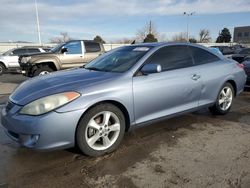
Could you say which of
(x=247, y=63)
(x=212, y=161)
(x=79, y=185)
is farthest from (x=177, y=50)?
(x=247, y=63)

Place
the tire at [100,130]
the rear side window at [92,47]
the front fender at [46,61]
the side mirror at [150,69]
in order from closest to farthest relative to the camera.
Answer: the tire at [100,130]
the side mirror at [150,69]
the front fender at [46,61]
the rear side window at [92,47]

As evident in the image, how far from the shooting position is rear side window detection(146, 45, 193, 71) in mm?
4840

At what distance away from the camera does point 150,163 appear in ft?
12.6

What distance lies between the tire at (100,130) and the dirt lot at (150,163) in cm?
14

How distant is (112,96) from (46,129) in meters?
0.97

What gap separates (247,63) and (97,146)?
21.7ft

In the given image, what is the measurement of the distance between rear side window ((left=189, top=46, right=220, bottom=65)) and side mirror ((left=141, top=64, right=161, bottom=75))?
1.23m

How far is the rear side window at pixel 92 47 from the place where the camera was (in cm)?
1277

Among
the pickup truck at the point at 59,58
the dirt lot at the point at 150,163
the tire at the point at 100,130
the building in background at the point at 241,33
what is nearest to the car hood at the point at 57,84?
the tire at the point at 100,130

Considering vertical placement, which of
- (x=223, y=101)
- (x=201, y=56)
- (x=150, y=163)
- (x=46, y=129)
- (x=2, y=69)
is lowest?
(x=2, y=69)

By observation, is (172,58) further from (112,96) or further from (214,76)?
(112,96)

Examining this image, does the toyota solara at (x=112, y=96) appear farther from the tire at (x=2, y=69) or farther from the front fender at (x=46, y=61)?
the tire at (x=2, y=69)

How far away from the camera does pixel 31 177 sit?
11.6 feet

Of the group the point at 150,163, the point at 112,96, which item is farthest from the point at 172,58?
the point at 150,163
